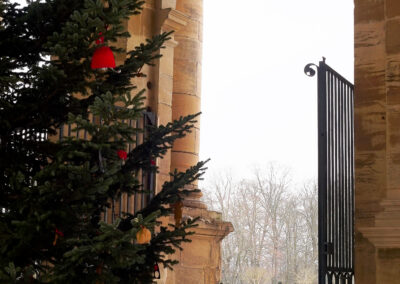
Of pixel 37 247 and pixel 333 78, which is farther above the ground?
pixel 333 78

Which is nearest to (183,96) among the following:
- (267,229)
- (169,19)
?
(169,19)

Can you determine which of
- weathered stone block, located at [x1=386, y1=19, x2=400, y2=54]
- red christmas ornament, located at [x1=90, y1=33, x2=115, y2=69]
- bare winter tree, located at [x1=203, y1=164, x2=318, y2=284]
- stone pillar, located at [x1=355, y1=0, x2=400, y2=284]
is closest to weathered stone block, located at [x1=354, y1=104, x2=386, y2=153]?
stone pillar, located at [x1=355, y1=0, x2=400, y2=284]

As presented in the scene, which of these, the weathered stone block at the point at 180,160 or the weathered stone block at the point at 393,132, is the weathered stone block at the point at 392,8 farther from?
the weathered stone block at the point at 180,160

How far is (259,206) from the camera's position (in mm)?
36625

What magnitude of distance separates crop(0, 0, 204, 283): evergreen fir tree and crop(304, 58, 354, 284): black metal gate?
254 centimetres

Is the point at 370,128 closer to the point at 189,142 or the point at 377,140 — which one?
the point at 377,140

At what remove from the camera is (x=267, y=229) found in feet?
118

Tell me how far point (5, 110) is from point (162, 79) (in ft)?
15.1

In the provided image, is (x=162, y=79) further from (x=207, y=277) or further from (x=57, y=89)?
(x=57, y=89)

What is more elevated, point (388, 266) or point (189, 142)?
point (189, 142)

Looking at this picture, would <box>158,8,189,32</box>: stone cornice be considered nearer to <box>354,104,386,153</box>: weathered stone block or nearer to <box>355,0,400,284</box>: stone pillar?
<box>355,0,400,284</box>: stone pillar

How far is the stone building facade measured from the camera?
985 cm

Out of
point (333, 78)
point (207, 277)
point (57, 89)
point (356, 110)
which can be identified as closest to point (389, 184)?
point (356, 110)

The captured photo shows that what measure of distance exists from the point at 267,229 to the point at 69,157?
31.5 meters
